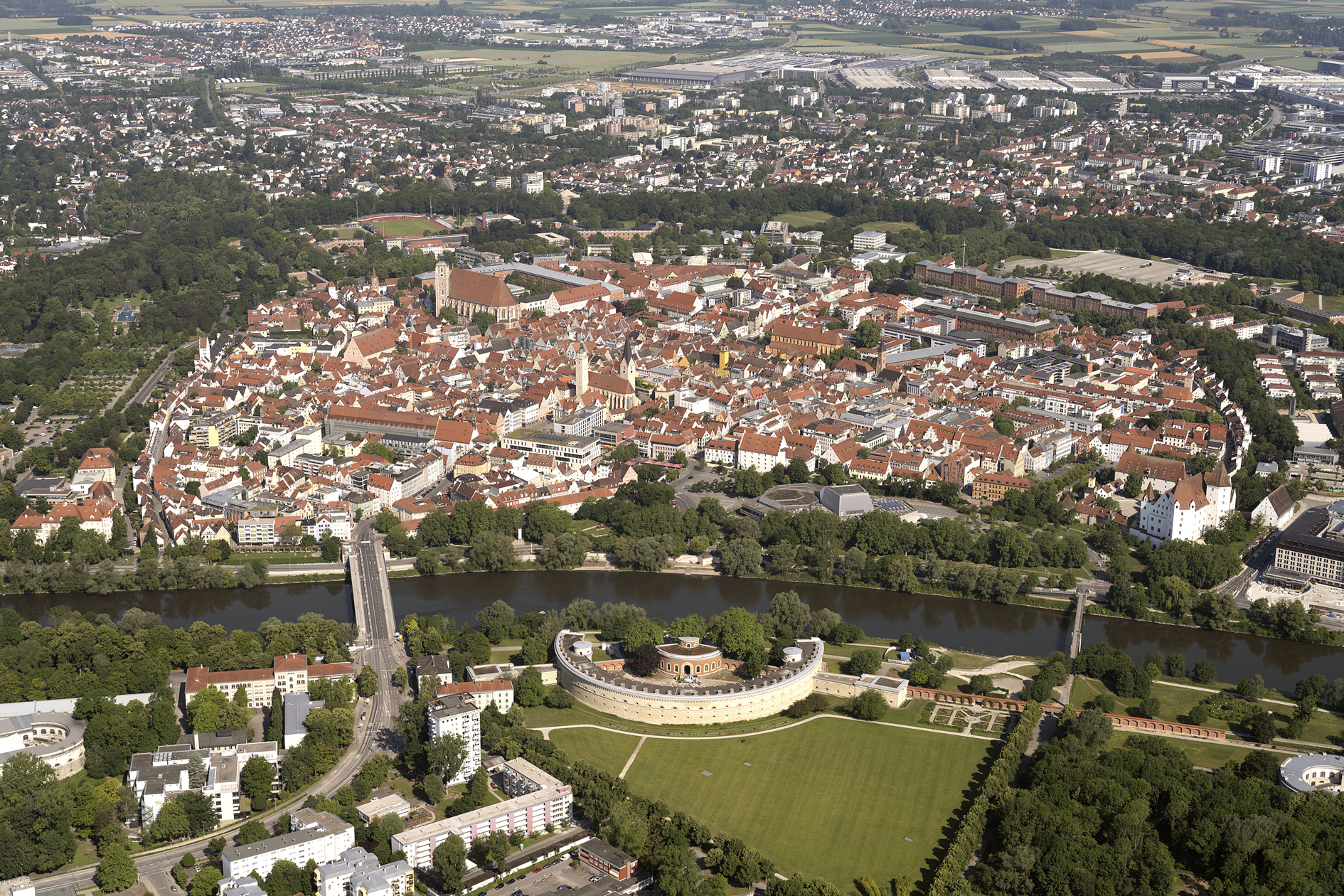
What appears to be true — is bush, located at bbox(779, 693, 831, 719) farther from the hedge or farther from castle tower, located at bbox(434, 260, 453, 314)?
castle tower, located at bbox(434, 260, 453, 314)

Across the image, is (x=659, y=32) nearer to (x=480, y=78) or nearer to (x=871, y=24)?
(x=871, y=24)

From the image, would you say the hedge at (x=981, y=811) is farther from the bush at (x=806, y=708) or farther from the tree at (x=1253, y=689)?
the tree at (x=1253, y=689)

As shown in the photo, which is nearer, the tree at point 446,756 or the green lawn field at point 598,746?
the tree at point 446,756

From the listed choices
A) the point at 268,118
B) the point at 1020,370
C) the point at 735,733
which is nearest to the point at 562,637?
the point at 735,733

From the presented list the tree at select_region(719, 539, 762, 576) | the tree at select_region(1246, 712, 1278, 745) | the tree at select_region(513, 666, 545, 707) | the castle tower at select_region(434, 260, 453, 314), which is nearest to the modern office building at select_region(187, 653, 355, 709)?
the tree at select_region(513, 666, 545, 707)

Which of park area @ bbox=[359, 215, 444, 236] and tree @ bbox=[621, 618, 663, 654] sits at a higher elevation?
tree @ bbox=[621, 618, 663, 654]

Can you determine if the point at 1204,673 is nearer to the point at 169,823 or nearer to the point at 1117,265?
the point at 169,823

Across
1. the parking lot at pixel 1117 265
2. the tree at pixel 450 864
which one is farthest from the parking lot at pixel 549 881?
the parking lot at pixel 1117 265
